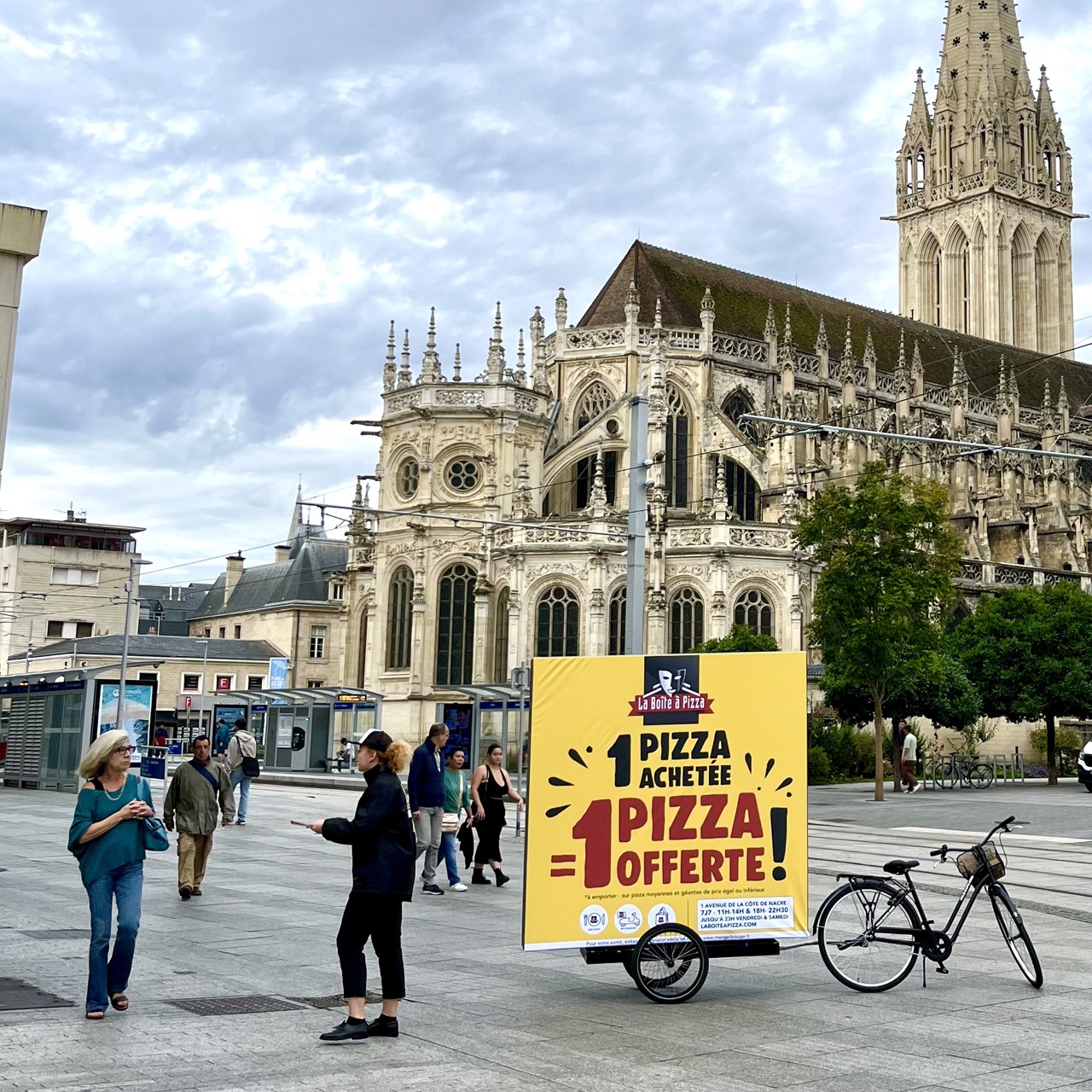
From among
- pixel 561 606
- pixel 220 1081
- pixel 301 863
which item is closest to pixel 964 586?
pixel 561 606

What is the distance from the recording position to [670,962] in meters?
8.34

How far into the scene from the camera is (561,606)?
45.2m

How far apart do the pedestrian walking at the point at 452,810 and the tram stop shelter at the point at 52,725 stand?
14.8 metres

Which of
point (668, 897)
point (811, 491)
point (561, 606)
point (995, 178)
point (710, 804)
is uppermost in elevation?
point (995, 178)

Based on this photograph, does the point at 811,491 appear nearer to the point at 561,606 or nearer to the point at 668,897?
the point at 561,606

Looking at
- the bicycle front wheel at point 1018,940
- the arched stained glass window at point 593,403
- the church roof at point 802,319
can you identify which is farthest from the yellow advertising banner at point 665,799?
the church roof at point 802,319

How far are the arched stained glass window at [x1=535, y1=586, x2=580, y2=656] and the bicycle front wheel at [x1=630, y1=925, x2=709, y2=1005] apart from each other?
36309 millimetres

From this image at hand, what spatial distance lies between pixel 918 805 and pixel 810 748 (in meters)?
8.43

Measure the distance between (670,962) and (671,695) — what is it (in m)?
1.64

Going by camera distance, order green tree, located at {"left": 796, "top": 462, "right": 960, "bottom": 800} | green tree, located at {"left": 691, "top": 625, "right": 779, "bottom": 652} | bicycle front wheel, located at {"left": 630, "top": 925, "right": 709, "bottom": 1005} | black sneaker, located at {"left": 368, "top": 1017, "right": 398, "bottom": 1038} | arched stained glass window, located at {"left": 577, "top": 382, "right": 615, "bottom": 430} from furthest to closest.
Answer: arched stained glass window, located at {"left": 577, "top": 382, "right": 615, "bottom": 430}
green tree, located at {"left": 691, "top": 625, "right": 779, "bottom": 652}
green tree, located at {"left": 796, "top": 462, "right": 960, "bottom": 800}
bicycle front wheel, located at {"left": 630, "top": 925, "right": 709, "bottom": 1005}
black sneaker, located at {"left": 368, "top": 1017, "right": 398, "bottom": 1038}

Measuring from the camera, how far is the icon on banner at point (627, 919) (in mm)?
8484

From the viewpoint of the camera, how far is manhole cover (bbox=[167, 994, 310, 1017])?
298 inches

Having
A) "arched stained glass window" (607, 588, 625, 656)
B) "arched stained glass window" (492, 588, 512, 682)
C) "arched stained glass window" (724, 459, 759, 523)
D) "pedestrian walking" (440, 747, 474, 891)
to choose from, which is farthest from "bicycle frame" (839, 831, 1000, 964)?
"arched stained glass window" (724, 459, 759, 523)

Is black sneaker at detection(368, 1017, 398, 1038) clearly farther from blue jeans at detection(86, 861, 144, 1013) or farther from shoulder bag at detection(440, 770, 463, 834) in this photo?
shoulder bag at detection(440, 770, 463, 834)
